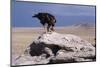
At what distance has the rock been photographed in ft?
8.98

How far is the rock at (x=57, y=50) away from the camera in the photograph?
2.74 meters

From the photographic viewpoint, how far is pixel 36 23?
275cm

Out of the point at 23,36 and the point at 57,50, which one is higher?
the point at 23,36

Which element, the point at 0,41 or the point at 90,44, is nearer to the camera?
the point at 0,41

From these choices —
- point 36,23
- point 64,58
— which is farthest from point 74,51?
point 36,23

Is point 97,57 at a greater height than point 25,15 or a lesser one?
lesser

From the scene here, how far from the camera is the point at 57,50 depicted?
2852mm

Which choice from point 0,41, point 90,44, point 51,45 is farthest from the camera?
point 90,44

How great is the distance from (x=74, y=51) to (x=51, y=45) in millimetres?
316

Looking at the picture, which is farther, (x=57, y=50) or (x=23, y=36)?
(x=57, y=50)

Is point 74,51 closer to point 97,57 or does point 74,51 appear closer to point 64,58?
point 64,58

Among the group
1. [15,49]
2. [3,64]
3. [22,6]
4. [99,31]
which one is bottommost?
[3,64]

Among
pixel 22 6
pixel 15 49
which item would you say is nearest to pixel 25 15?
pixel 22 6

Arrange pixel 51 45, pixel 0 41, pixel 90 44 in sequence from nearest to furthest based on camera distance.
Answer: pixel 0 41
pixel 51 45
pixel 90 44
